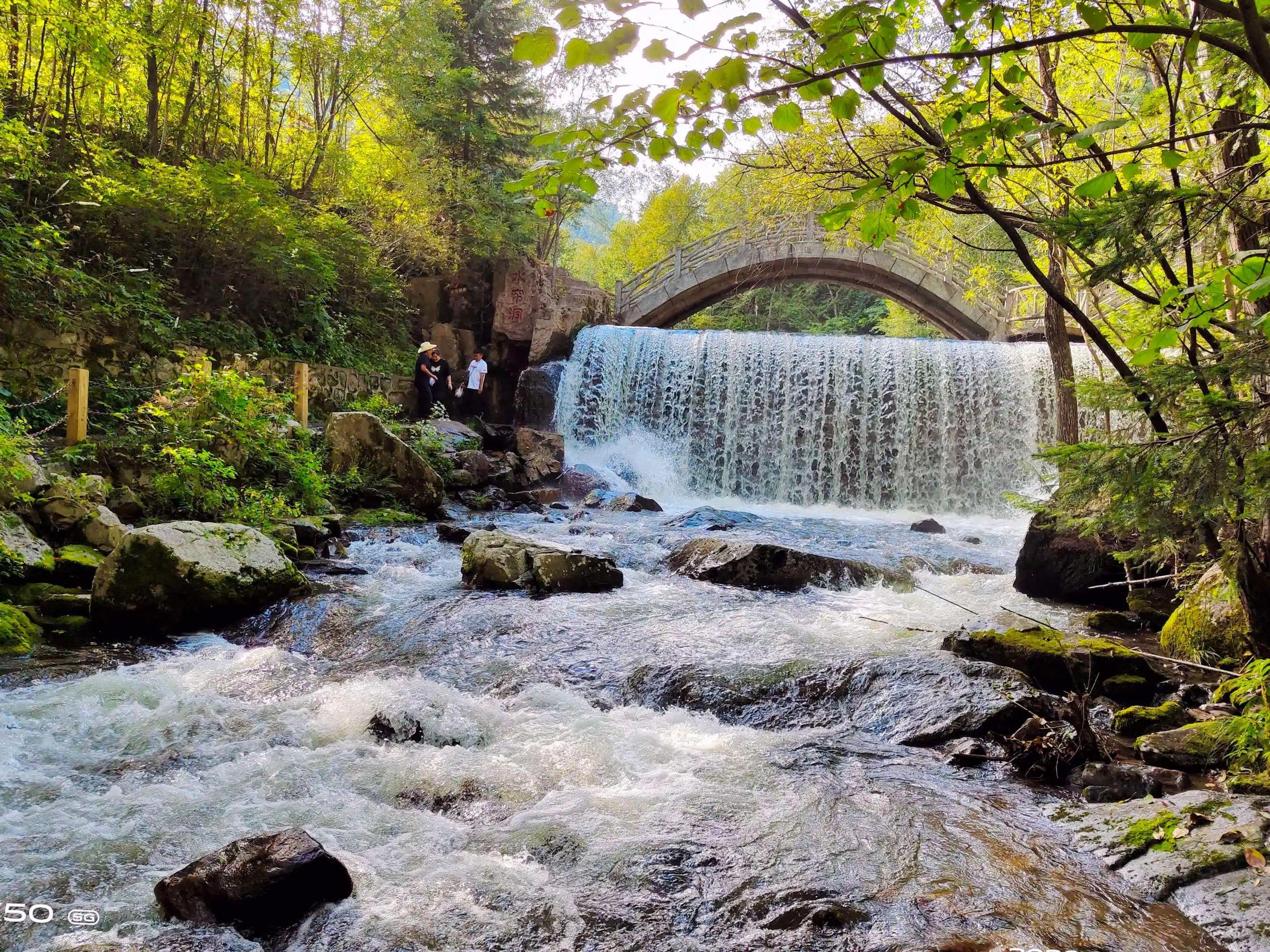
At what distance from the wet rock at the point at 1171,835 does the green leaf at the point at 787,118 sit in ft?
9.49

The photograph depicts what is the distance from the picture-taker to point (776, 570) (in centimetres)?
749

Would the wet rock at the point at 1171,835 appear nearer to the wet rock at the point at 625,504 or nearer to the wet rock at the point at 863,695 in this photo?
the wet rock at the point at 863,695

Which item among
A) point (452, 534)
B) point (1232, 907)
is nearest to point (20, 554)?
point (452, 534)

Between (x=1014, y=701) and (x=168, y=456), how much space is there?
7833 mm

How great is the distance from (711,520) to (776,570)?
3.79m

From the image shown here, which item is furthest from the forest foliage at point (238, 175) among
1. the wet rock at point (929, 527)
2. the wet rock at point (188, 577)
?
the wet rock at point (929, 527)

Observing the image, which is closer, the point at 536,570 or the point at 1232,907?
the point at 1232,907

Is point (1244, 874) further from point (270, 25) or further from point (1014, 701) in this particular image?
point (270, 25)

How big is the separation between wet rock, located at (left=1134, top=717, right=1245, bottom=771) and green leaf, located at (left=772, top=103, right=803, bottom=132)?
11.1 ft

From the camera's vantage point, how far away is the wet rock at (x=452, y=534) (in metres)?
8.99

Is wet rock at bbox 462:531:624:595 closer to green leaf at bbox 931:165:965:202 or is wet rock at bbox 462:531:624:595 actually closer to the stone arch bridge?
green leaf at bbox 931:165:965:202

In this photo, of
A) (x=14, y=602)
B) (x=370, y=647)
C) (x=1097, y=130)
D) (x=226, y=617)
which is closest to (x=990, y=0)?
(x=1097, y=130)

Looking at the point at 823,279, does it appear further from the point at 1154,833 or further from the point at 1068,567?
the point at 1154,833

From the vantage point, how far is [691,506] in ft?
45.5
